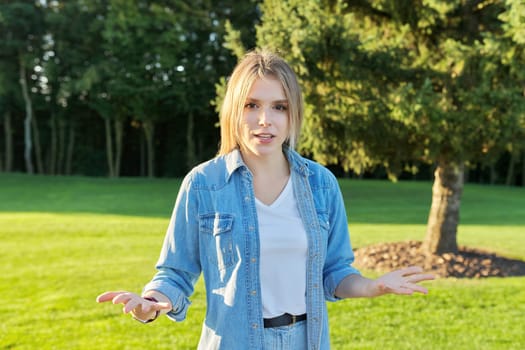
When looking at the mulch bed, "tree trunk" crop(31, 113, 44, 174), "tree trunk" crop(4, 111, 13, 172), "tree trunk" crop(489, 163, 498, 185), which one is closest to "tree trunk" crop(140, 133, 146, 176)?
"tree trunk" crop(31, 113, 44, 174)

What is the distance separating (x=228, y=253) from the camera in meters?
2.13

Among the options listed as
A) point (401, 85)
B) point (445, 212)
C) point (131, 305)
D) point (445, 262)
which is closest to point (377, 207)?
point (445, 212)

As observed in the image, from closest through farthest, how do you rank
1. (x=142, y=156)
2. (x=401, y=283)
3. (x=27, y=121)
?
(x=401, y=283), (x=27, y=121), (x=142, y=156)

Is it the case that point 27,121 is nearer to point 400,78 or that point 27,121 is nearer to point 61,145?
point 61,145

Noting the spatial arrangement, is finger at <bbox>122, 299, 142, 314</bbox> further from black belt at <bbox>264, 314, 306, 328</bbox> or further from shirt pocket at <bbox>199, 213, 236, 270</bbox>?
black belt at <bbox>264, 314, 306, 328</bbox>

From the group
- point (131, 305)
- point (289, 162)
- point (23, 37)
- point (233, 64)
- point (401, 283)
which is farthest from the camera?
point (23, 37)

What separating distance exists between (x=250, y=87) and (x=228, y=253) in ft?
2.02

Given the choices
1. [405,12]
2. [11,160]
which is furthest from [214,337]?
[11,160]

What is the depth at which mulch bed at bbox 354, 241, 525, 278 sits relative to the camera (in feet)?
26.3

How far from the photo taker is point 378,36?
841 centimetres

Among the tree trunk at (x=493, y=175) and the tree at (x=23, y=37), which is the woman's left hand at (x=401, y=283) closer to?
the tree at (x=23, y=37)

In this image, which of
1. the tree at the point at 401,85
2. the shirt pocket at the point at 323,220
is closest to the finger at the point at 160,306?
the shirt pocket at the point at 323,220

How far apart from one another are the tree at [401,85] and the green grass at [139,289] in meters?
1.70

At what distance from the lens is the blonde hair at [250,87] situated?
2176 mm
